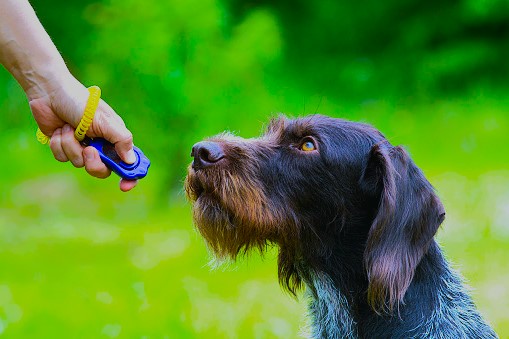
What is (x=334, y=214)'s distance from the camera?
413cm

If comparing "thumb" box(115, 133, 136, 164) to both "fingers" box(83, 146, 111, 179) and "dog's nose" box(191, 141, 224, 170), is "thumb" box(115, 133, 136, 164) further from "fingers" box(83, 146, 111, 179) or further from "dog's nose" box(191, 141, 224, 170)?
"dog's nose" box(191, 141, 224, 170)

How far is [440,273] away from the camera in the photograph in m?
4.07

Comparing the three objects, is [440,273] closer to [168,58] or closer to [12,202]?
[168,58]

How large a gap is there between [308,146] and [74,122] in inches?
41.7

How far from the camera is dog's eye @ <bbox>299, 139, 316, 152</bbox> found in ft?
13.6

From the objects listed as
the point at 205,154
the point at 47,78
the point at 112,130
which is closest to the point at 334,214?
the point at 205,154

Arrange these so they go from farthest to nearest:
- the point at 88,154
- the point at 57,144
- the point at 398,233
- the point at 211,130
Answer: the point at 211,130 → the point at 57,144 → the point at 88,154 → the point at 398,233

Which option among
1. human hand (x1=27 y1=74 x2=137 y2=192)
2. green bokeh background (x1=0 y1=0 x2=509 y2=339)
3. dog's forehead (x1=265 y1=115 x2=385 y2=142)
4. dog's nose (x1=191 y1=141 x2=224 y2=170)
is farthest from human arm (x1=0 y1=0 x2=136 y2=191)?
green bokeh background (x1=0 y1=0 x2=509 y2=339)

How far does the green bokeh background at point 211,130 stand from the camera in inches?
253

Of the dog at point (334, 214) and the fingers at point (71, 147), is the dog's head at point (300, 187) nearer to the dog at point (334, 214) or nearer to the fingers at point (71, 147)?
the dog at point (334, 214)

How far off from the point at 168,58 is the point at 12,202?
2.73 meters

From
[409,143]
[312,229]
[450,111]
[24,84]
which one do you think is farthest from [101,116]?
[450,111]

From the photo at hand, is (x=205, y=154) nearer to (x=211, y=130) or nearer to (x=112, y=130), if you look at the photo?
(x=112, y=130)

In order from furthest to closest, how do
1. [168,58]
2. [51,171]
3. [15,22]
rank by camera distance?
[51,171] < [168,58] < [15,22]
